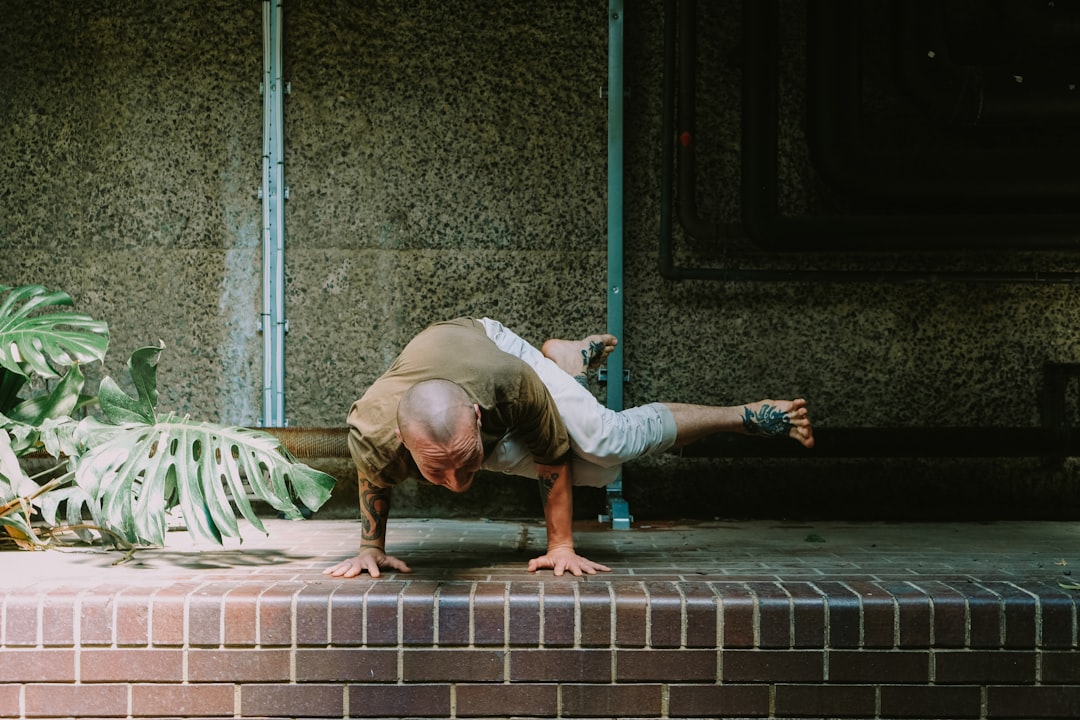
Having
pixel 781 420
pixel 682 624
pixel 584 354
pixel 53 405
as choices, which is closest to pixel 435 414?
pixel 682 624

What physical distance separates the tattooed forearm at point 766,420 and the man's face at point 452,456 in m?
1.24

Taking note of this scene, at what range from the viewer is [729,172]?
443 centimetres

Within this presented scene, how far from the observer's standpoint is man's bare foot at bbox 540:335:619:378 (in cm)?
368

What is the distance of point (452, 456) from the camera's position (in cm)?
242

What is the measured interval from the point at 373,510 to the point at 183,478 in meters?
Result: 0.63

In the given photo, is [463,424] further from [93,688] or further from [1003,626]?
[1003,626]

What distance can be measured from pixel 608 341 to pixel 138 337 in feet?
7.96

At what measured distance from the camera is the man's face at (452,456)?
7.89 feet

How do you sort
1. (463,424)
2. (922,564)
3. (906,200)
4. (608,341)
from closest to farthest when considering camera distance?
(463,424)
(922,564)
(608,341)
(906,200)

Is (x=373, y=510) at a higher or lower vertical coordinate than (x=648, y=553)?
higher

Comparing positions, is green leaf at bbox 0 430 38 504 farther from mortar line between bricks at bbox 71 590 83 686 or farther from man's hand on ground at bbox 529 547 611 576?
man's hand on ground at bbox 529 547 611 576

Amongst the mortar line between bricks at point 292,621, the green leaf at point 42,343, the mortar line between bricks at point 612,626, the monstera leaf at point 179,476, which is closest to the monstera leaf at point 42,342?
the green leaf at point 42,343

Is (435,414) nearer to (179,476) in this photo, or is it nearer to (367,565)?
(367,565)

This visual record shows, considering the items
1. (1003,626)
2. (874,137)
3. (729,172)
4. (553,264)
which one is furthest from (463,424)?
(874,137)
